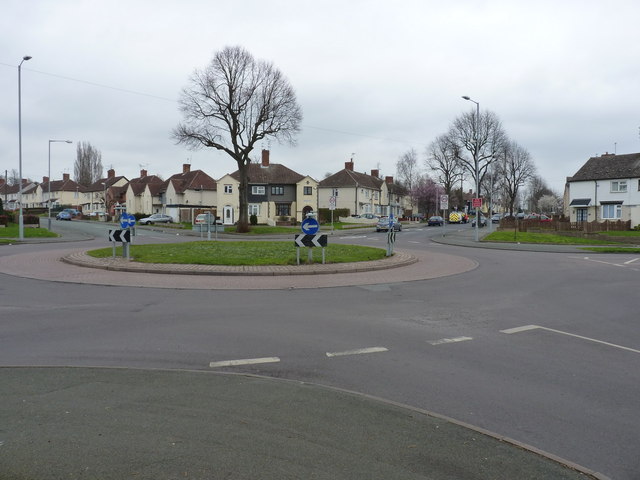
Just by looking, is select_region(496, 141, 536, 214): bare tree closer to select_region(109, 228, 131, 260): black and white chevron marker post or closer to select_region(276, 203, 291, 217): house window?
select_region(276, 203, 291, 217): house window

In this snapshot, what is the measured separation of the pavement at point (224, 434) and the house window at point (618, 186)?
61231mm

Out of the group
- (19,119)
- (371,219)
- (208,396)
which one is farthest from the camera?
(371,219)

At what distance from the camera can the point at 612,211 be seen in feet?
185

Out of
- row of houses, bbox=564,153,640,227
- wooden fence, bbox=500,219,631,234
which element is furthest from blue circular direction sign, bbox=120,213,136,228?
row of houses, bbox=564,153,640,227

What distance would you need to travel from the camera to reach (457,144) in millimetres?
69938

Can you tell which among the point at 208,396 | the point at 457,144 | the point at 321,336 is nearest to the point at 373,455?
the point at 208,396

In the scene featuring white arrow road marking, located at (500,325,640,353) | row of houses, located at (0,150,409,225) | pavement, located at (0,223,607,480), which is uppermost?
row of houses, located at (0,150,409,225)

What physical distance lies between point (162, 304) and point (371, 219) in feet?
198

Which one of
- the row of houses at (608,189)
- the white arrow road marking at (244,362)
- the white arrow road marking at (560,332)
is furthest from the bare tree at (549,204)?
the white arrow road marking at (244,362)

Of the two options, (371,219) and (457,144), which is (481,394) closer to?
(371,219)

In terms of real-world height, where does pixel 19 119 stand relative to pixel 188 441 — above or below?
above

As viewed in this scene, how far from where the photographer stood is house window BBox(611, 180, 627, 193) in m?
55.3

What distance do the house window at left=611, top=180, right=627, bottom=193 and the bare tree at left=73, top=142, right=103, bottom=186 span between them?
99312mm

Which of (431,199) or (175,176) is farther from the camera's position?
(431,199)
